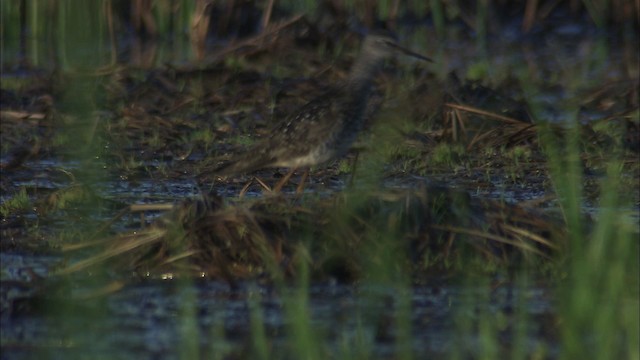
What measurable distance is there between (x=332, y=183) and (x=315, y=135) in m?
0.84

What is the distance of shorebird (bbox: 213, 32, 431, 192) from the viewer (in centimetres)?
709

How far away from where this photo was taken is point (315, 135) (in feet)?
23.3

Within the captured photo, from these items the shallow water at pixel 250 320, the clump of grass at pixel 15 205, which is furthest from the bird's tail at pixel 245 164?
the shallow water at pixel 250 320

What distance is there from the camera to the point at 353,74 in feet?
24.7

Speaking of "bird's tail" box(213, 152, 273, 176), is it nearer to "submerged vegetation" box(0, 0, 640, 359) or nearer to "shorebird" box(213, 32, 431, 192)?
"shorebird" box(213, 32, 431, 192)

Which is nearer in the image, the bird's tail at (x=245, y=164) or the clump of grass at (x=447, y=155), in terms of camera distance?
the bird's tail at (x=245, y=164)

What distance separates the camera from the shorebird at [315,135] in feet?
23.3

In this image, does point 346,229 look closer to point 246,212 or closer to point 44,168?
point 246,212

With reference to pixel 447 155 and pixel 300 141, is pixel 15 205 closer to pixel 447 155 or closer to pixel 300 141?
pixel 300 141

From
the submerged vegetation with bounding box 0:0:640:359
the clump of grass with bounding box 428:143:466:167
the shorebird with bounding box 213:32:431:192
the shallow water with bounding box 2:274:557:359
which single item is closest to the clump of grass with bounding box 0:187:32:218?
the submerged vegetation with bounding box 0:0:640:359

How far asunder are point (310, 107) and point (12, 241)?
166 centimetres

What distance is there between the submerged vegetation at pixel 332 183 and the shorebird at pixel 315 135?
0.52ft

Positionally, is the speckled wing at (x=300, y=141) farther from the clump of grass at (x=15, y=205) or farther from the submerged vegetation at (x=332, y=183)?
the clump of grass at (x=15, y=205)

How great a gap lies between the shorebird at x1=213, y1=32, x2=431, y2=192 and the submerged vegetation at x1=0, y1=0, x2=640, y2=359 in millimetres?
157
